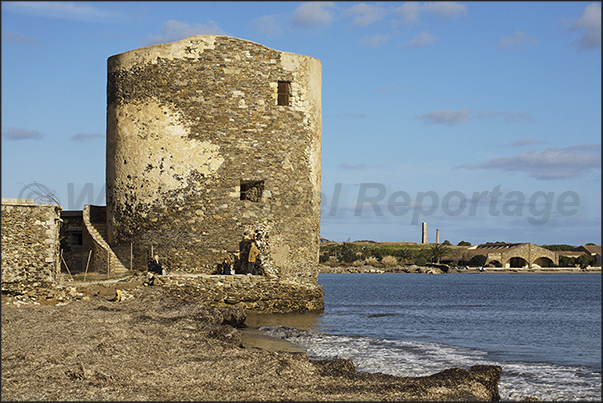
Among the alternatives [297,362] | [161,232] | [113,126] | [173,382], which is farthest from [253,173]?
[173,382]

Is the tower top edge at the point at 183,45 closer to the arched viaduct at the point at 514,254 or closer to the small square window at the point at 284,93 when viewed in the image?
the small square window at the point at 284,93

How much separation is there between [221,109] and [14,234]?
22.6 ft

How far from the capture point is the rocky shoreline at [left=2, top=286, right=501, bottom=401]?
296 inches

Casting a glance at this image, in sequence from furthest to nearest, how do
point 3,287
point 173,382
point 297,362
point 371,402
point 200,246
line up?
point 200,246 < point 3,287 < point 297,362 < point 173,382 < point 371,402

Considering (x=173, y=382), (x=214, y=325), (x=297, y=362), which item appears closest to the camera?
(x=173, y=382)

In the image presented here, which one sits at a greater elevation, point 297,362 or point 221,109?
point 221,109

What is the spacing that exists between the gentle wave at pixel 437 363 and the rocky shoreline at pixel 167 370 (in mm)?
1316

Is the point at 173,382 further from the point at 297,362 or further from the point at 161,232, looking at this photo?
the point at 161,232

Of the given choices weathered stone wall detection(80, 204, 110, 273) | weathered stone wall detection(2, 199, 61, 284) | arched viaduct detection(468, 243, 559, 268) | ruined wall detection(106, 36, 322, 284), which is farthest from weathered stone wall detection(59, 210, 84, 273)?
arched viaduct detection(468, 243, 559, 268)

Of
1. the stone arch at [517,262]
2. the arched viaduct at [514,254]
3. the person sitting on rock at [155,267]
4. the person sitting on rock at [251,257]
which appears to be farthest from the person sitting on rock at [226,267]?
the stone arch at [517,262]

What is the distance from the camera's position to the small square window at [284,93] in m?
19.6

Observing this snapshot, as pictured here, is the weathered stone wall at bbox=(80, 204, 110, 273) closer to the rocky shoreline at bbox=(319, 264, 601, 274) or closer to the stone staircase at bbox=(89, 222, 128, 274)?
the stone staircase at bbox=(89, 222, 128, 274)

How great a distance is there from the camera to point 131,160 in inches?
767

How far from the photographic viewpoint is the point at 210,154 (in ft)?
62.1
